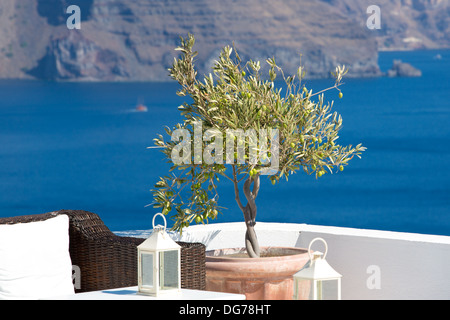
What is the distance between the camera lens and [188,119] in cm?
380

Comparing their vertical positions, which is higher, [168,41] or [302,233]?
[168,41]

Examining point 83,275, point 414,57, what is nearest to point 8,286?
point 83,275

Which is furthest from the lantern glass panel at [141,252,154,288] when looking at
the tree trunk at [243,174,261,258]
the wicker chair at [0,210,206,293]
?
the tree trunk at [243,174,261,258]

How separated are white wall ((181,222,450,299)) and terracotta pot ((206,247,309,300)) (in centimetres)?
47

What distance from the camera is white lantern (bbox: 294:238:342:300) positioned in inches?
94.0

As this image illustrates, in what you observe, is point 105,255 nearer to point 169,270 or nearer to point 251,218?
point 169,270

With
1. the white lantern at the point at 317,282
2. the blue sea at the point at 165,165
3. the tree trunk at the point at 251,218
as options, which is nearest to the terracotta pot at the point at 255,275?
the tree trunk at the point at 251,218

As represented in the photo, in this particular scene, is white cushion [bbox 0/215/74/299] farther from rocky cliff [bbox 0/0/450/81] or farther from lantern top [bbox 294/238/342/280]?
rocky cliff [bbox 0/0/450/81]

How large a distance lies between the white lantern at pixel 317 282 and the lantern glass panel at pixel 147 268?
2.09 ft

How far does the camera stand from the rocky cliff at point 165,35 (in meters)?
72.4

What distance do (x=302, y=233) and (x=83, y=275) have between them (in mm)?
1375

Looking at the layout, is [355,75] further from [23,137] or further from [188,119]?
[188,119]

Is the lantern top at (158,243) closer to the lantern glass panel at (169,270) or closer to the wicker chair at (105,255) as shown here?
the lantern glass panel at (169,270)

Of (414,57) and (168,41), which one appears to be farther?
(414,57)
